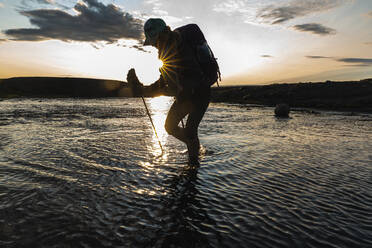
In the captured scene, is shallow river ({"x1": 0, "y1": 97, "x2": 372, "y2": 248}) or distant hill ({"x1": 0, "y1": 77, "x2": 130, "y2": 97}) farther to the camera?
distant hill ({"x1": 0, "y1": 77, "x2": 130, "y2": 97})

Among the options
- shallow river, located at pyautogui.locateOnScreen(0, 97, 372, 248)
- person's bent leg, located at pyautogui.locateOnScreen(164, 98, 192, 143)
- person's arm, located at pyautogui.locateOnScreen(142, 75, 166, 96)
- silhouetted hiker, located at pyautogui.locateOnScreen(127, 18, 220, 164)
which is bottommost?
shallow river, located at pyautogui.locateOnScreen(0, 97, 372, 248)

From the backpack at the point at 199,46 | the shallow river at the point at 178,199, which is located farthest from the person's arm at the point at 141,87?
the shallow river at the point at 178,199

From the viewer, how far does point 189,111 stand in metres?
6.14

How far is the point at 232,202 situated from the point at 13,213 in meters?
3.81

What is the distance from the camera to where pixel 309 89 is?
5319 centimetres

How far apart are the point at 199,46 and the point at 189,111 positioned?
1778 mm

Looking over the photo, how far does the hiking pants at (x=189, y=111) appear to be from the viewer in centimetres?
592

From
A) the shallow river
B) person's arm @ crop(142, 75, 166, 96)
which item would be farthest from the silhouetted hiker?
the shallow river

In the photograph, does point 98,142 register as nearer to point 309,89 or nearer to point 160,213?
point 160,213

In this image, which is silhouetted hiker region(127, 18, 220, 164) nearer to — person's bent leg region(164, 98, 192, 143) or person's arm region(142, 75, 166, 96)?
person's bent leg region(164, 98, 192, 143)

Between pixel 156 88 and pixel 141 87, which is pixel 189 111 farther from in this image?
pixel 141 87

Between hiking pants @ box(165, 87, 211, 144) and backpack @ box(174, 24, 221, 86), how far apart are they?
576 millimetres

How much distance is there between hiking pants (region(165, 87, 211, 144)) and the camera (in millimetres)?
5922

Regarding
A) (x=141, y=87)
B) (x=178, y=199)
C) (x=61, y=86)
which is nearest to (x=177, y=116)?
(x=141, y=87)
